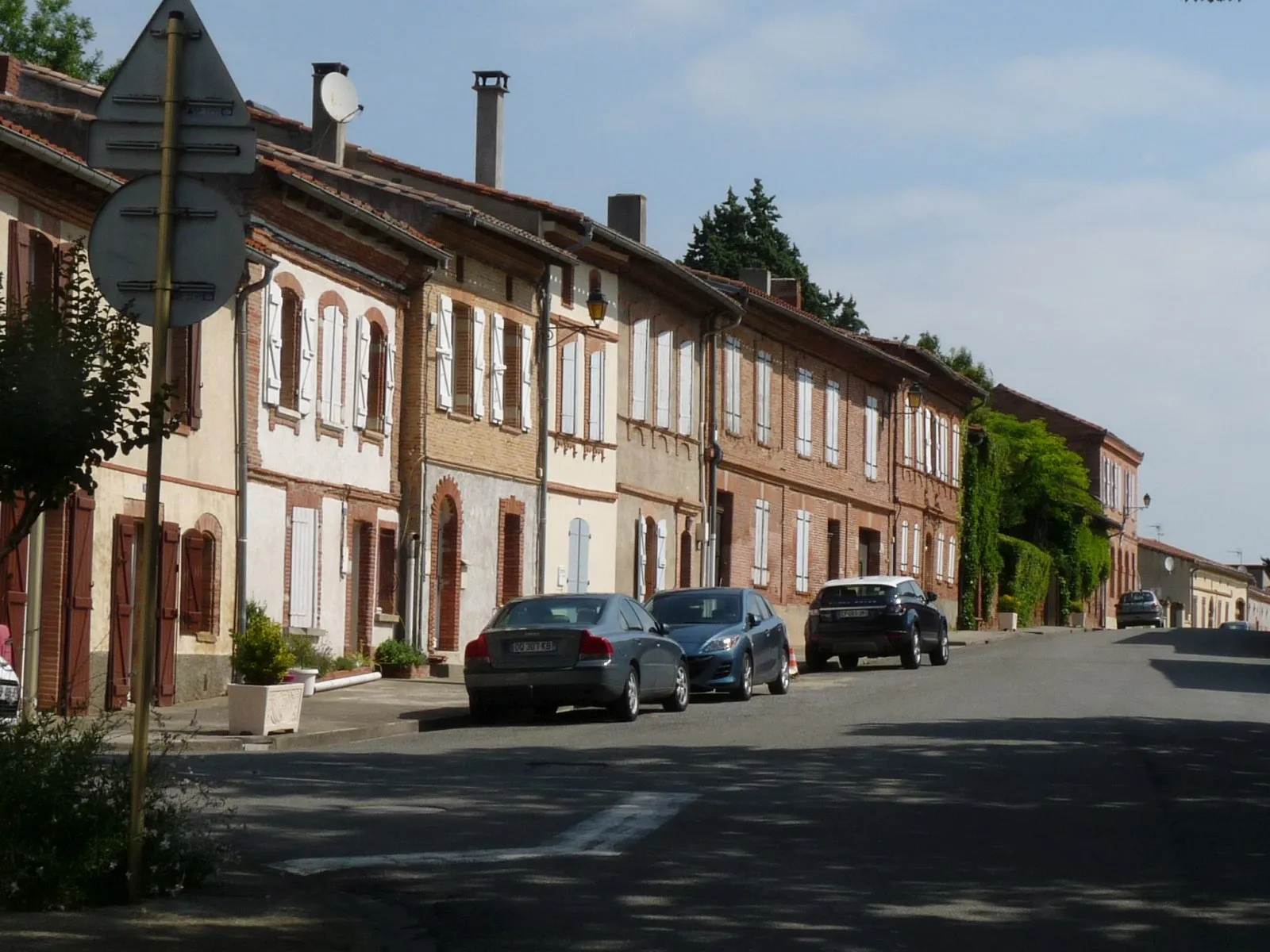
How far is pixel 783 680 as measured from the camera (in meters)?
29.6

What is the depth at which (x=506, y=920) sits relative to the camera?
9.27 metres

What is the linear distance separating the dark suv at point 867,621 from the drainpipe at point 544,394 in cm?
482

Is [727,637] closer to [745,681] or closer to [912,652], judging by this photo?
[745,681]

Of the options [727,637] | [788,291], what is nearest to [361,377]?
[727,637]

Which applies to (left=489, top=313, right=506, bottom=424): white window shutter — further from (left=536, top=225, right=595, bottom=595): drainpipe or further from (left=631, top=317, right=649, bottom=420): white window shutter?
(left=631, top=317, right=649, bottom=420): white window shutter

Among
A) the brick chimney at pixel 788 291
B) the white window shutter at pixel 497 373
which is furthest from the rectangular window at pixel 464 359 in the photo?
the brick chimney at pixel 788 291

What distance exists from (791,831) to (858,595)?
82.6ft

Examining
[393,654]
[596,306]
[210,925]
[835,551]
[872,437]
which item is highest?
[596,306]

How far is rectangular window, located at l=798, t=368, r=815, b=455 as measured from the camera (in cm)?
5181

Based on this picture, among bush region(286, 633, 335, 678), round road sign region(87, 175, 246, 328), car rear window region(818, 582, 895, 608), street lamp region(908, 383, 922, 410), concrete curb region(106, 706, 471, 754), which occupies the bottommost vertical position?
concrete curb region(106, 706, 471, 754)

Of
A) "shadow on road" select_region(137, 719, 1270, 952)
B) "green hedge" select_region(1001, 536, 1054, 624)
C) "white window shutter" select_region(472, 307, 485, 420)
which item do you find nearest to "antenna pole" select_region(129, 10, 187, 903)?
"shadow on road" select_region(137, 719, 1270, 952)

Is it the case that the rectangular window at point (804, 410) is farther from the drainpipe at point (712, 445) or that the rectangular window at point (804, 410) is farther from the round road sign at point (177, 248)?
the round road sign at point (177, 248)

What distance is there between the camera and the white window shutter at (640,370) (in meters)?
41.4

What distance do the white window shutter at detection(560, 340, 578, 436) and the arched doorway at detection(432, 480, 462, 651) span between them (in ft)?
14.2
